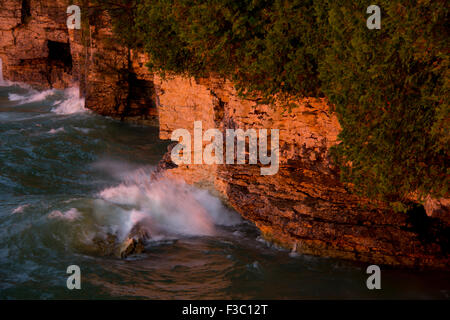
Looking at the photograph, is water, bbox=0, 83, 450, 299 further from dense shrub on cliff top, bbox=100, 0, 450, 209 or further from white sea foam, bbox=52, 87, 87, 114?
white sea foam, bbox=52, 87, 87, 114

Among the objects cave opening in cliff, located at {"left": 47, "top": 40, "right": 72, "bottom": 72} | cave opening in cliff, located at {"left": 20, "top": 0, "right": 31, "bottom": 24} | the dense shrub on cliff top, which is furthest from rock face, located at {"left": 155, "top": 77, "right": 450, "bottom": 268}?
cave opening in cliff, located at {"left": 47, "top": 40, "right": 72, "bottom": 72}

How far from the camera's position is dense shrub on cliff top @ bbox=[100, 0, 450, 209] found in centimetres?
476

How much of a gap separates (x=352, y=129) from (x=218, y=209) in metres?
4.98

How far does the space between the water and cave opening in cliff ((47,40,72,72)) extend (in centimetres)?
1255

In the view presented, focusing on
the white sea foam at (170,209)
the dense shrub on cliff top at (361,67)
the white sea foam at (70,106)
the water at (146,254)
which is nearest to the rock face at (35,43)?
the white sea foam at (70,106)

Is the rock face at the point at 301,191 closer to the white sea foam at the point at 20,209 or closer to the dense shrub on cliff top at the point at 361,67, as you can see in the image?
the dense shrub on cliff top at the point at 361,67

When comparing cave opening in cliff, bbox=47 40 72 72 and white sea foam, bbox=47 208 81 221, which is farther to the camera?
cave opening in cliff, bbox=47 40 72 72

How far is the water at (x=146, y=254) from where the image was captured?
641 cm

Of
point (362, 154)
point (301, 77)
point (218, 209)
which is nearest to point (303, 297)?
point (362, 154)

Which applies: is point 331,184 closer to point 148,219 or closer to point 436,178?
point 436,178

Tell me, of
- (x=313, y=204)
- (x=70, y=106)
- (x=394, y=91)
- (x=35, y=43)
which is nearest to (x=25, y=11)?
(x=35, y=43)

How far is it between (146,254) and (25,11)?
2045 cm

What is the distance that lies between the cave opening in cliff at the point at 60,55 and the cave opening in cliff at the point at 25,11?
5.56ft
